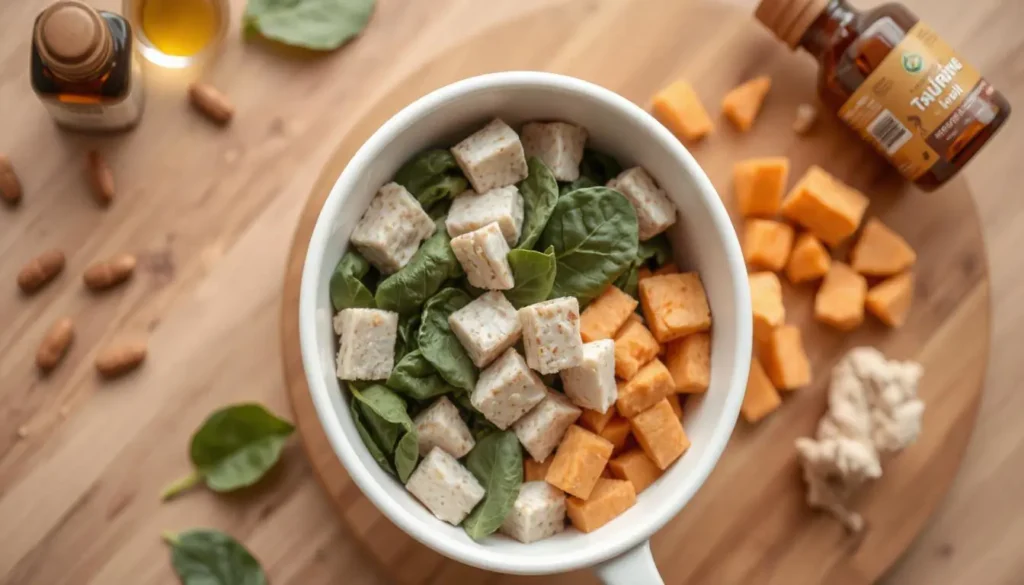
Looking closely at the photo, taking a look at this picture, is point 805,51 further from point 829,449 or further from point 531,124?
point 829,449

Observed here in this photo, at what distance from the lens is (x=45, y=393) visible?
1.33 meters

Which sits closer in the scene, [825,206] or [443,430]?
[443,430]

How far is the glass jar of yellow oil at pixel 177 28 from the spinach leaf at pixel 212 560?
2.26 ft

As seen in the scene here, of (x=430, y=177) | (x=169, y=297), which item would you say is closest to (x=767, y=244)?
(x=430, y=177)

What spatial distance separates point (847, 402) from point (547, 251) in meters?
0.49

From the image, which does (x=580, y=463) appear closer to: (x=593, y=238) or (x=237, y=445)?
(x=593, y=238)

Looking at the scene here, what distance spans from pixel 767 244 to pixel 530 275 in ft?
1.25

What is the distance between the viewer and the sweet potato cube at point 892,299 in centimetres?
128

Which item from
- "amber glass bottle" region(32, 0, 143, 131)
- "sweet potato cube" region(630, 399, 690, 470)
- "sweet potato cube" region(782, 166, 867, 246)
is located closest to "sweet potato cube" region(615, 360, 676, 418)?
"sweet potato cube" region(630, 399, 690, 470)

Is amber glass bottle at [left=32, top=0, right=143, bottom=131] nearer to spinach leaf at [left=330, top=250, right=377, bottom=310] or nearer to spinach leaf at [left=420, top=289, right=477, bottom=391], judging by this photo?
spinach leaf at [left=330, top=250, right=377, bottom=310]

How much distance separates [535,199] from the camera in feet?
3.71

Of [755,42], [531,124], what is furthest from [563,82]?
[755,42]

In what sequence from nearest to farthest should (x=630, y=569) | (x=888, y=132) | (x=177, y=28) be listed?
(x=630, y=569)
(x=888, y=132)
(x=177, y=28)

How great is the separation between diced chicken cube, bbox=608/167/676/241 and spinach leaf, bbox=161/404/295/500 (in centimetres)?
57
